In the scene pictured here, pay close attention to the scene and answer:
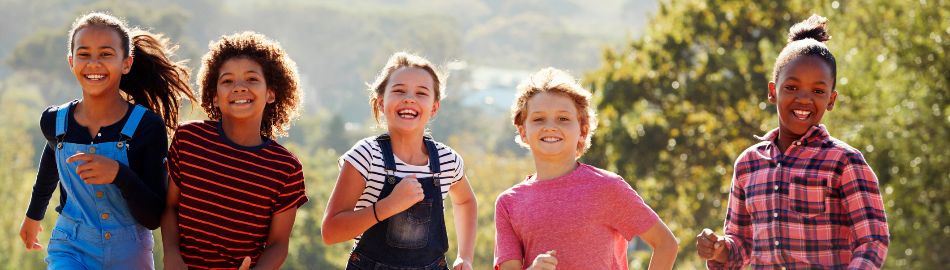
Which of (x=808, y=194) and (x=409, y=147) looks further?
(x=409, y=147)

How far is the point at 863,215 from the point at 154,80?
306 cm

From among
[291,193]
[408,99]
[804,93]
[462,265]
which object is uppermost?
[408,99]

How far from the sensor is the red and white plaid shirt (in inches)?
198

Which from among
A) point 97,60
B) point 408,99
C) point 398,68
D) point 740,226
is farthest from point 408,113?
point 740,226

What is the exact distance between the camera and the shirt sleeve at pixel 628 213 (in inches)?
203

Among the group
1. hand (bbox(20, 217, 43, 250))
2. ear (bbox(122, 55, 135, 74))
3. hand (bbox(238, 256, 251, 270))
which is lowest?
hand (bbox(238, 256, 251, 270))

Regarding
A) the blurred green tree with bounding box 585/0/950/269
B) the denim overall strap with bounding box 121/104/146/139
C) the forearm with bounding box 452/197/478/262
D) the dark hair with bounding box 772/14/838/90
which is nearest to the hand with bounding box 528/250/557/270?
the forearm with bounding box 452/197/478/262

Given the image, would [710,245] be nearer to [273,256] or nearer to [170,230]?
[273,256]

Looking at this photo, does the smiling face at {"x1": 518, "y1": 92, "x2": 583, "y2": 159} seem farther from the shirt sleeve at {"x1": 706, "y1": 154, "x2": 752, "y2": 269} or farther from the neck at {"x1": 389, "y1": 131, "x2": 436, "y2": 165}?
the shirt sleeve at {"x1": 706, "y1": 154, "x2": 752, "y2": 269}

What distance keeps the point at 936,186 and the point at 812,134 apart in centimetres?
1300

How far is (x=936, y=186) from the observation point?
1736 centimetres

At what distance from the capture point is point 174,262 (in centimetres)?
527

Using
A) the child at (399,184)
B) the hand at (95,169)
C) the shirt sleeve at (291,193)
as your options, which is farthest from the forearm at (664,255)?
the hand at (95,169)

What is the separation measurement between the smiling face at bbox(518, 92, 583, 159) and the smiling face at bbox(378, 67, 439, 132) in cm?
45
